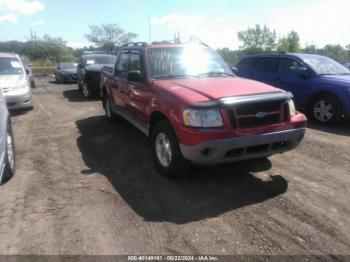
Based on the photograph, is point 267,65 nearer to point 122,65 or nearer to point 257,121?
point 122,65

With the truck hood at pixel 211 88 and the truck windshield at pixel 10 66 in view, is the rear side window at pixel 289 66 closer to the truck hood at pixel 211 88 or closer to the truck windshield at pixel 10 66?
the truck hood at pixel 211 88

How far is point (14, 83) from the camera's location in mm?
9227

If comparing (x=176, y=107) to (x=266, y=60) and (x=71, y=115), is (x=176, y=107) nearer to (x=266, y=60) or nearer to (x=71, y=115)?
(x=71, y=115)

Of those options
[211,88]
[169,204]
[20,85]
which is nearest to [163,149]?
[169,204]

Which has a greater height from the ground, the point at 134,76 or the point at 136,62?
the point at 136,62

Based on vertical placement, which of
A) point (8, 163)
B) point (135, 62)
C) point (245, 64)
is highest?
point (135, 62)

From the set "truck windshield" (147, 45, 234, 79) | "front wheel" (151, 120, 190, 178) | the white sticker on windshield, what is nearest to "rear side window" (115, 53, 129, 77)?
"truck windshield" (147, 45, 234, 79)

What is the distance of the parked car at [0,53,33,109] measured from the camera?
29.1 ft

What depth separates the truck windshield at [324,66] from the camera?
329 inches

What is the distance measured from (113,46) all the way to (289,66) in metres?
54.0

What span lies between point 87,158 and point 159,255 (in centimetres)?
298

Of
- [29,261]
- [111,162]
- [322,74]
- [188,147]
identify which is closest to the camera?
[29,261]

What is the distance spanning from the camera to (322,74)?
322 inches

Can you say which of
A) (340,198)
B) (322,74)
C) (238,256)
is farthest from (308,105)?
(238,256)
